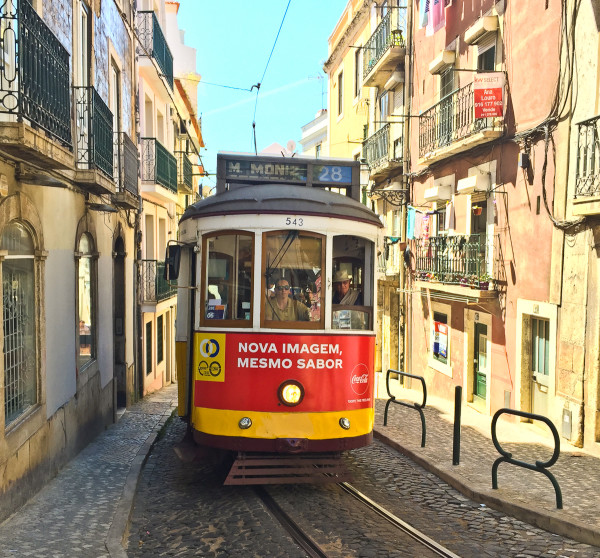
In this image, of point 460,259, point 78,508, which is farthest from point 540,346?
point 78,508

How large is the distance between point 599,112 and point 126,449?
8.29 meters

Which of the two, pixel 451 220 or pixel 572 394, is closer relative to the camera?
pixel 572 394

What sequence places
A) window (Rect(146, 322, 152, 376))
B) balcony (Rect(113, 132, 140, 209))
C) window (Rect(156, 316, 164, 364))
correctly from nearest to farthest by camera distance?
balcony (Rect(113, 132, 140, 209)) → window (Rect(146, 322, 152, 376)) → window (Rect(156, 316, 164, 364))

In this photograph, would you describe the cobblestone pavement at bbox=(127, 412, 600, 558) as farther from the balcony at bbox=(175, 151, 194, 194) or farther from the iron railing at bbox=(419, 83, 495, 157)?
the balcony at bbox=(175, 151, 194, 194)

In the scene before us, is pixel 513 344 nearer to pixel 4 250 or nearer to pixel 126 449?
pixel 126 449

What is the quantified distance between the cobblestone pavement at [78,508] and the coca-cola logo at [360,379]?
270 centimetres

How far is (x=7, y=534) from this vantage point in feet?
18.5

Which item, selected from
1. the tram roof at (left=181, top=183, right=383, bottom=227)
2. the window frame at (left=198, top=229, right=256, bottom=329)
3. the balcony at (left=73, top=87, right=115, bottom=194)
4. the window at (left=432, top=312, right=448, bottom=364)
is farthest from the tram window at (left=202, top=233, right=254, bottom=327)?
the window at (left=432, top=312, right=448, bottom=364)

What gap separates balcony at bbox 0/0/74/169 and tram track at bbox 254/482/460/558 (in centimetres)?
408

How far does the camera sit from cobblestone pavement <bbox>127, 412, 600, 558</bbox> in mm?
5645

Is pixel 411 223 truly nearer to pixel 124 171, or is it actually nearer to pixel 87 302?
pixel 124 171

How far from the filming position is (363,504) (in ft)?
22.5

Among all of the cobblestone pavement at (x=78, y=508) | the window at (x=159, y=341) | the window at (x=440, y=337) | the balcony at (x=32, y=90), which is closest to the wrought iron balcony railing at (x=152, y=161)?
the window at (x=159, y=341)

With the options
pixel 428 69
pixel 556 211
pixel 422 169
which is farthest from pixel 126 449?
pixel 428 69
